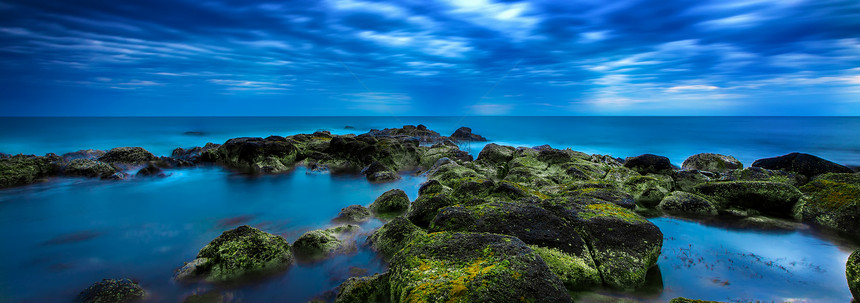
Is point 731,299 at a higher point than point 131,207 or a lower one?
higher

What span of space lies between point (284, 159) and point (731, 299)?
2198 cm

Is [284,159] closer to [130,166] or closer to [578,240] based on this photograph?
[130,166]

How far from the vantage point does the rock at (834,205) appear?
9.74 meters

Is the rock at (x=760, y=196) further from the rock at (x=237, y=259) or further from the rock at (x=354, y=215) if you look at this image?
the rock at (x=237, y=259)

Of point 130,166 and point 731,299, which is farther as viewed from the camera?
point 130,166

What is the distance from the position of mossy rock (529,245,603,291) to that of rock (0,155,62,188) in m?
23.4

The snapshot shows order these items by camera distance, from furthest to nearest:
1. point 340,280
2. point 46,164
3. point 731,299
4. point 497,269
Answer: point 46,164, point 340,280, point 731,299, point 497,269

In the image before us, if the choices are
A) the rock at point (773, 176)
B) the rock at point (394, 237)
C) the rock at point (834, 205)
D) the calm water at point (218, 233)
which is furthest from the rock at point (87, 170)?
the rock at point (773, 176)

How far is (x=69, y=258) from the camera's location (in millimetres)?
9141

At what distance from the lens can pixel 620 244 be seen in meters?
6.77

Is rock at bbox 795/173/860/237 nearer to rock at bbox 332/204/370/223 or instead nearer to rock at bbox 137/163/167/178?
rock at bbox 332/204/370/223

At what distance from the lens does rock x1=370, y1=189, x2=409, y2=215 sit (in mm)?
12117

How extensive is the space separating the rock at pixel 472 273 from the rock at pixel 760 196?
10222mm

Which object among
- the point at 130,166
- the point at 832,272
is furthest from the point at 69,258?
the point at 832,272
